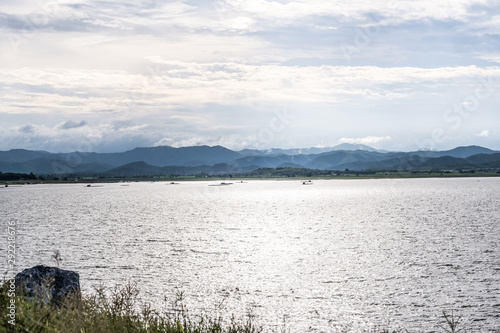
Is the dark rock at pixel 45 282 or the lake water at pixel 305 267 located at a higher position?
the dark rock at pixel 45 282

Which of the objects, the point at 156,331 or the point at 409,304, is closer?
the point at 156,331

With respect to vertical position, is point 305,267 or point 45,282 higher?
point 45,282

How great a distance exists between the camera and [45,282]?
25906mm

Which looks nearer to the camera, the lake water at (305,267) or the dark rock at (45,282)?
the dark rock at (45,282)

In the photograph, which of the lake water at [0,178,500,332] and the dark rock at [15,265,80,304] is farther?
the lake water at [0,178,500,332]

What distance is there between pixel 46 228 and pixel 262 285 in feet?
258

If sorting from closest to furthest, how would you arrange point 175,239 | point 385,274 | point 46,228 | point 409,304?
point 409,304, point 385,274, point 175,239, point 46,228

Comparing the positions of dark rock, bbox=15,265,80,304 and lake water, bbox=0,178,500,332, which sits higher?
dark rock, bbox=15,265,80,304

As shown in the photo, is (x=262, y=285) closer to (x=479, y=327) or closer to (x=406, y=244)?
(x=479, y=327)

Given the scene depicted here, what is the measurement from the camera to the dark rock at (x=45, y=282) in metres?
25.3

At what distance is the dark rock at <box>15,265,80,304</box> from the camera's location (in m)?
25.3

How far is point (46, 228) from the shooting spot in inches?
4181

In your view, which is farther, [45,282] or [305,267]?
[305,267]

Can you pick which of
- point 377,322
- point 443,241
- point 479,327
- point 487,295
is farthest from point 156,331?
point 443,241
